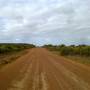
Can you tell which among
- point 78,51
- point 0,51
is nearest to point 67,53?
point 78,51

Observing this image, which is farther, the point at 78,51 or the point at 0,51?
the point at 0,51

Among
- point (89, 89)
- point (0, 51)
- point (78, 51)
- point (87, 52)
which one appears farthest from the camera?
point (0, 51)

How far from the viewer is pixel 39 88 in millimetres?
9641

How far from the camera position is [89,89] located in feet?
30.7

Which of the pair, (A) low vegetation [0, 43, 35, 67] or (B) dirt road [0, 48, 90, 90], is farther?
(A) low vegetation [0, 43, 35, 67]

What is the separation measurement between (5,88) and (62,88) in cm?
276

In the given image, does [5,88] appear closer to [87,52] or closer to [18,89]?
[18,89]

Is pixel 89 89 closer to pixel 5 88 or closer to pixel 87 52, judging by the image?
pixel 5 88

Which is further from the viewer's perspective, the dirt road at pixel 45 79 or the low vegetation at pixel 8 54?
the low vegetation at pixel 8 54

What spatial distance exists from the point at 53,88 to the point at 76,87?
44.3 inches

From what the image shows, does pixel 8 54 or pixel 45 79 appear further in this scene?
pixel 8 54

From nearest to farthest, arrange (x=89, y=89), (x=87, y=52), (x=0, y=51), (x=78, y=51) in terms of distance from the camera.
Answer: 1. (x=89, y=89)
2. (x=87, y=52)
3. (x=78, y=51)
4. (x=0, y=51)

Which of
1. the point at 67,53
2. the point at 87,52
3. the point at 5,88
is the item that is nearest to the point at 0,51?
the point at 67,53

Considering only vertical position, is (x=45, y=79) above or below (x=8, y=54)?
above
